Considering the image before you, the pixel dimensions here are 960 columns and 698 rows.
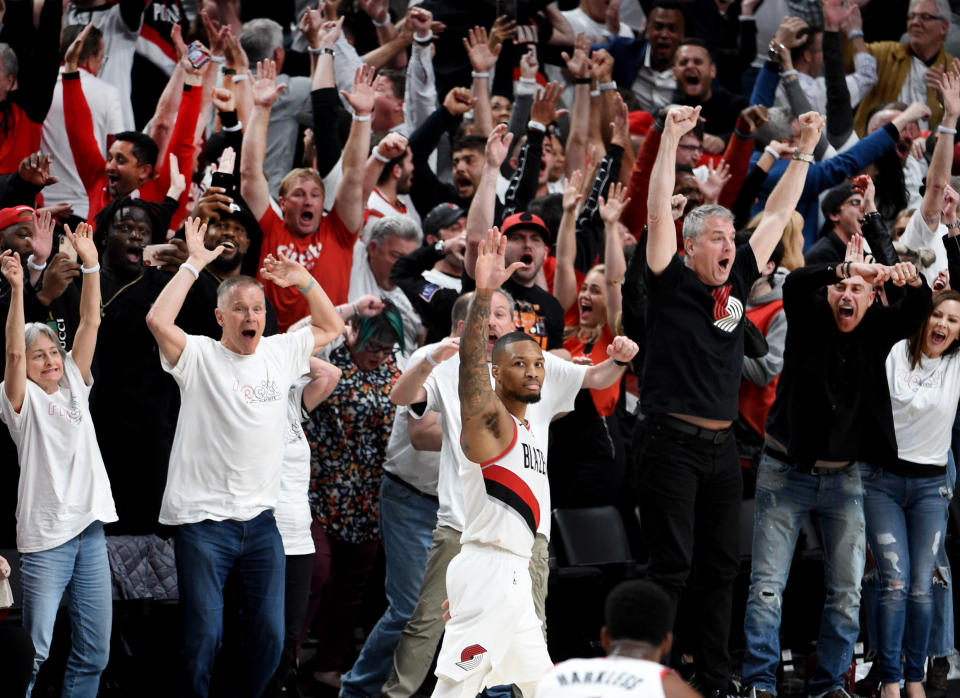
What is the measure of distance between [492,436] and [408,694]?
1.53 meters

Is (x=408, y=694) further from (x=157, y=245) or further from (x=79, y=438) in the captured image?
(x=157, y=245)

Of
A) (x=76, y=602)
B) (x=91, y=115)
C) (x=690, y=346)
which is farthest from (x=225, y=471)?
(x=91, y=115)

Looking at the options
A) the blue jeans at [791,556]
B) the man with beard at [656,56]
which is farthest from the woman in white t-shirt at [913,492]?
the man with beard at [656,56]

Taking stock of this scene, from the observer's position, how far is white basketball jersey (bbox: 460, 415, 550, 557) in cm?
572

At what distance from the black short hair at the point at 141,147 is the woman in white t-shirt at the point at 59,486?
172cm

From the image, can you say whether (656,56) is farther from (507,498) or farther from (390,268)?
(507,498)

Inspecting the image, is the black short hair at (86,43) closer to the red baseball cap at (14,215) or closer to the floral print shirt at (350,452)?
the red baseball cap at (14,215)

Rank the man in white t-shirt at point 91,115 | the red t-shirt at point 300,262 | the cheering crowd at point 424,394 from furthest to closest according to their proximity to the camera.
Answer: the man in white t-shirt at point 91,115
the red t-shirt at point 300,262
the cheering crowd at point 424,394

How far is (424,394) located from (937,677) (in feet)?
11.1

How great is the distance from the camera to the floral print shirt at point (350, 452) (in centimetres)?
738

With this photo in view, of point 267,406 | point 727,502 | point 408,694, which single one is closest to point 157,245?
point 267,406

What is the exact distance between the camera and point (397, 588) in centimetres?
689

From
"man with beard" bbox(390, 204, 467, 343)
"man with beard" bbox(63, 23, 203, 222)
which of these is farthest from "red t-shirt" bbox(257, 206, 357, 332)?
"man with beard" bbox(63, 23, 203, 222)

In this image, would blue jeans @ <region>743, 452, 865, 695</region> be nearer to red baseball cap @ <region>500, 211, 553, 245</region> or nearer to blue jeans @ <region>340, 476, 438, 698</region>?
blue jeans @ <region>340, 476, 438, 698</region>
